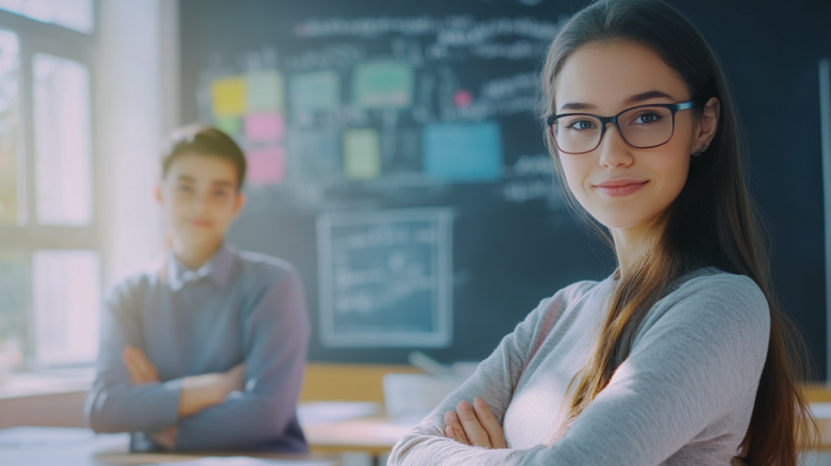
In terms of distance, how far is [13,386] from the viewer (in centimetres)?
287

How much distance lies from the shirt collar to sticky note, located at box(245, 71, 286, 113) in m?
1.68

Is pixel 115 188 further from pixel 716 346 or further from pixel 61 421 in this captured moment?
pixel 716 346

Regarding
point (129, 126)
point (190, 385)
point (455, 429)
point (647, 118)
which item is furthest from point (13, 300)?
point (647, 118)

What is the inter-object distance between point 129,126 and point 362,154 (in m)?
1.30

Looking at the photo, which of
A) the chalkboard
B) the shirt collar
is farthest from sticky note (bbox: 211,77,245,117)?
the shirt collar

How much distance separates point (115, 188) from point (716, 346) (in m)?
3.49

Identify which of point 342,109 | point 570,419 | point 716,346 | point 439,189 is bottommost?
point 570,419

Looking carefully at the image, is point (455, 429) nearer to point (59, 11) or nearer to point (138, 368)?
point (138, 368)

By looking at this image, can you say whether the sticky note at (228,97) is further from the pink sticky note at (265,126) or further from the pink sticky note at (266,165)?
the pink sticky note at (266,165)

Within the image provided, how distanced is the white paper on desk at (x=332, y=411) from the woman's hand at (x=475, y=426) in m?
1.57

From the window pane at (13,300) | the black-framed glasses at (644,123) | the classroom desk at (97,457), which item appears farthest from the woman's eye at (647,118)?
the window pane at (13,300)

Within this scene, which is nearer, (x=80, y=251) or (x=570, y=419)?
(x=570, y=419)

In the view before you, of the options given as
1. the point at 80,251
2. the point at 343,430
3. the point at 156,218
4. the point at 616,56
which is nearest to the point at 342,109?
the point at 156,218

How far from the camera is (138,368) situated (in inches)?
75.1
